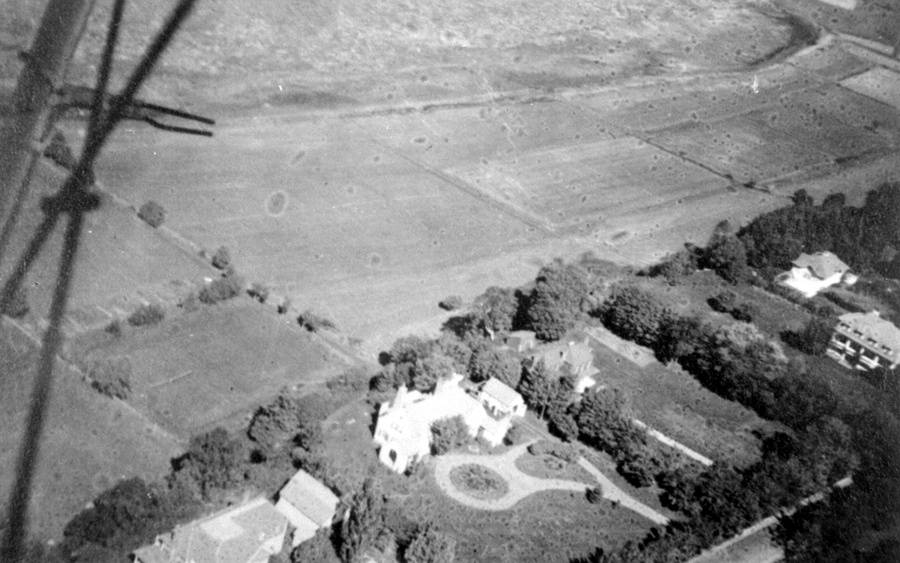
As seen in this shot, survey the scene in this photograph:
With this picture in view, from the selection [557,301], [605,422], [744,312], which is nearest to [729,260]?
[744,312]

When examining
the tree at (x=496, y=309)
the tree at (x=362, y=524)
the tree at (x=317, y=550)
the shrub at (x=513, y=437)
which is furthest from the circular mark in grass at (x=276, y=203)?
the tree at (x=317, y=550)

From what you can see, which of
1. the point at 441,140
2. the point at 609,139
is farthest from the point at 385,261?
the point at 609,139

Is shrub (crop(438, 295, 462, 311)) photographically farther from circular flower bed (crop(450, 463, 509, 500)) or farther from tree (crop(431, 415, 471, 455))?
circular flower bed (crop(450, 463, 509, 500))

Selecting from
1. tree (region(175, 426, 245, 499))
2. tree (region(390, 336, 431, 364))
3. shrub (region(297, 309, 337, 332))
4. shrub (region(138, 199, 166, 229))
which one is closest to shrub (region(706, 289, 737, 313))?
tree (region(390, 336, 431, 364))

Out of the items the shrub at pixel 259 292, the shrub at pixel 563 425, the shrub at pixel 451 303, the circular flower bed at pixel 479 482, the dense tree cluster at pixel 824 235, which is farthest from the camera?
the dense tree cluster at pixel 824 235

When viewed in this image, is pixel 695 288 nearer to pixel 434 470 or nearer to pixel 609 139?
pixel 609 139

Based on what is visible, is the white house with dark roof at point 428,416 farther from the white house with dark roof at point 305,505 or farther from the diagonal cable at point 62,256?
the diagonal cable at point 62,256
